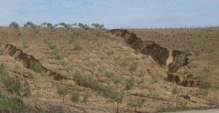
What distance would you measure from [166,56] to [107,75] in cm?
1584

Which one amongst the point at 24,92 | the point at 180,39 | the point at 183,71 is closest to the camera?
the point at 24,92

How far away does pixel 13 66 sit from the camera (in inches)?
810

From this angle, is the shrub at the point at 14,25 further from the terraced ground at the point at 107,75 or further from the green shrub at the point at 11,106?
the green shrub at the point at 11,106

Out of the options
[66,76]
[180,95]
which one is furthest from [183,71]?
[66,76]

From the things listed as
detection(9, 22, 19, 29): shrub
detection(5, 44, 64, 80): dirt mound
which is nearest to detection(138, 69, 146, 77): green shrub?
detection(5, 44, 64, 80): dirt mound

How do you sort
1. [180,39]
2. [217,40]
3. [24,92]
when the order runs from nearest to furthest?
[24,92] → [217,40] → [180,39]

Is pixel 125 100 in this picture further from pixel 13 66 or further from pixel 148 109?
pixel 13 66

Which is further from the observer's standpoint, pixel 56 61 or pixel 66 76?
pixel 56 61

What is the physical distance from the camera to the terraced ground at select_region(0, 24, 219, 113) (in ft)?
55.3

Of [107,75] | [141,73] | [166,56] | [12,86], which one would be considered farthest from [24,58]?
[166,56]

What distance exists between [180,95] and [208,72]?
22.9 feet

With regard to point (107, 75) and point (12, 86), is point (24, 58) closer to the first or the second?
point (107, 75)

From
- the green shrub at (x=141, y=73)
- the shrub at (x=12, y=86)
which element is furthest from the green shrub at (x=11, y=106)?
the green shrub at (x=141, y=73)

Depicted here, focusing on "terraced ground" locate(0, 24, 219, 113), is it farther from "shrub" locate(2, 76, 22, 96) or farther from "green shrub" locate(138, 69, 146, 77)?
"shrub" locate(2, 76, 22, 96)
